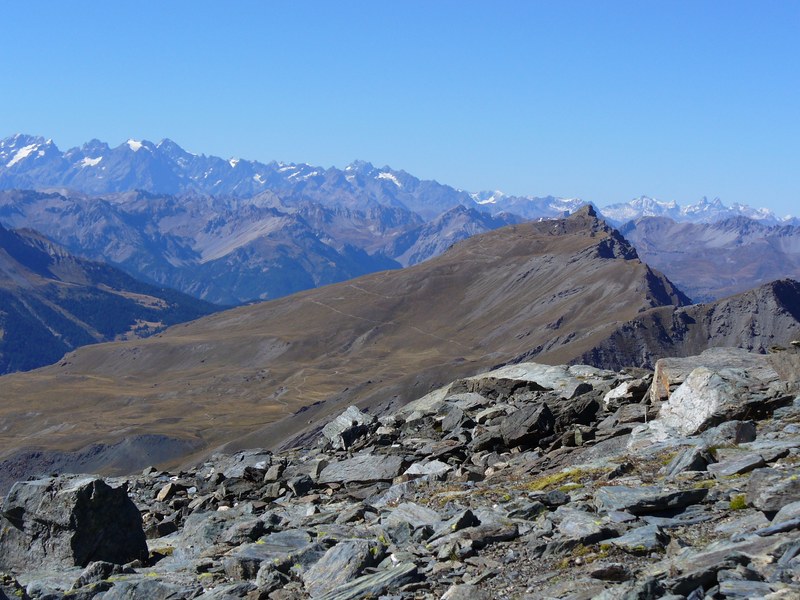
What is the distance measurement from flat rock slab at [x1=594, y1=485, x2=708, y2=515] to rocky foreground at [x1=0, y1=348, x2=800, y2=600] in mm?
38

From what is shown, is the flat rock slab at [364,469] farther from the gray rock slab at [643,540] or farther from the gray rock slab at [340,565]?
the gray rock slab at [643,540]

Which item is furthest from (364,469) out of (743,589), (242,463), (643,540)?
(743,589)

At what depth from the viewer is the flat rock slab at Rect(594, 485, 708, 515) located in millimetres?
17281

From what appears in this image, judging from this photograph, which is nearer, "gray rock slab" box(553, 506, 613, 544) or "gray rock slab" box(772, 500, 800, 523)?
"gray rock slab" box(772, 500, 800, 523)

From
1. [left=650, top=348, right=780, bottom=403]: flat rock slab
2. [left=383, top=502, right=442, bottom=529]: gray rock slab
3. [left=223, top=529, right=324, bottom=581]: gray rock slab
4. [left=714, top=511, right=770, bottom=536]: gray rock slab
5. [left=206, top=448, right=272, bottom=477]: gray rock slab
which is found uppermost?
[left=650, top=348, right=780, bottom=403]: flat rock slab

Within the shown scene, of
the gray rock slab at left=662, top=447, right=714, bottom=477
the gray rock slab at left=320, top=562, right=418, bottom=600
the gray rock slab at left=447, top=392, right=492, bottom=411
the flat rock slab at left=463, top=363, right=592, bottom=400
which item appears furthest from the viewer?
the flat rock slab at left=463, top=363, right=592, bottom=400

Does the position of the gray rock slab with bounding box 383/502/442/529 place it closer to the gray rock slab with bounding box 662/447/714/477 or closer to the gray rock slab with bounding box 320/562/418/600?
the gray rock slab with bounding box 320/562/418/600

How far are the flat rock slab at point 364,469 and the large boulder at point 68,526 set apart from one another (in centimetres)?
761

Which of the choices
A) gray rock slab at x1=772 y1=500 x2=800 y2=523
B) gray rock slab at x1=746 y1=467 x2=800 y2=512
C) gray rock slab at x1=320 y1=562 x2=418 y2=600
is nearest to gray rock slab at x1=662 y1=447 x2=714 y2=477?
gray rock slab at x1=746 y1=467 x2=800 y2=512

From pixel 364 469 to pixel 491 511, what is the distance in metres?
10.7

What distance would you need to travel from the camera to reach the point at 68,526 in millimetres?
22297

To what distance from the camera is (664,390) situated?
1161 inches

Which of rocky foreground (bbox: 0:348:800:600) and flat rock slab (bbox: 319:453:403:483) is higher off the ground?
rocky foreground (bbox: 0:348:800:600)

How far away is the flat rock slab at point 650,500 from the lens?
56.7 feet
